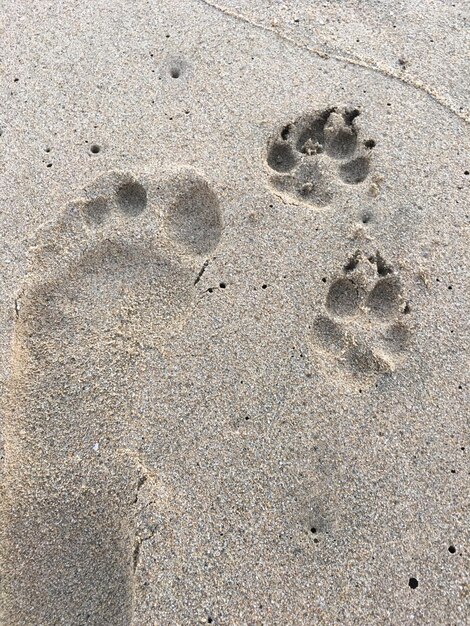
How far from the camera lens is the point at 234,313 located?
1.91 m

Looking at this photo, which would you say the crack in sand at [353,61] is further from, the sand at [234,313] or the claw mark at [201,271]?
the claw mark at [201,271]

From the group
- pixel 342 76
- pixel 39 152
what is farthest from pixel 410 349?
pixel 39 152

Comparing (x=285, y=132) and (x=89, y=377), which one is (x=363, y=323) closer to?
(x=285, y=132)

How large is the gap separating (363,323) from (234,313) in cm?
45

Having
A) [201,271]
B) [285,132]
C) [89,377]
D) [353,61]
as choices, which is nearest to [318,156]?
[285,132]

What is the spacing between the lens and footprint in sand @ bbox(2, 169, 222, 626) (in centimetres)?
164

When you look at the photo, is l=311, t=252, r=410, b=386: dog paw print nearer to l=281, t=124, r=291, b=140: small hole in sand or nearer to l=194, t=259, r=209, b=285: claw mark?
l=194, t=259, r=209, b=285: claw mark

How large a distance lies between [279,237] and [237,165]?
35 cm

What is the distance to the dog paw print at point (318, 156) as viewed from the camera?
2.08 metres

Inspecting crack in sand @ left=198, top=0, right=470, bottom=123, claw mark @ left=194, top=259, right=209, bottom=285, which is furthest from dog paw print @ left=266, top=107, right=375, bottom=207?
claw mark @ left=194, top=259, right=209, bottom=285

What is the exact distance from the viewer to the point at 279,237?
201cm

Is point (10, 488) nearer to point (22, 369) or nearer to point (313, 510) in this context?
point (22, 369)

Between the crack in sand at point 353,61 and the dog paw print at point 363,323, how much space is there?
0.80 m

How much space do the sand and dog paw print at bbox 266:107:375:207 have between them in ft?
0.04
